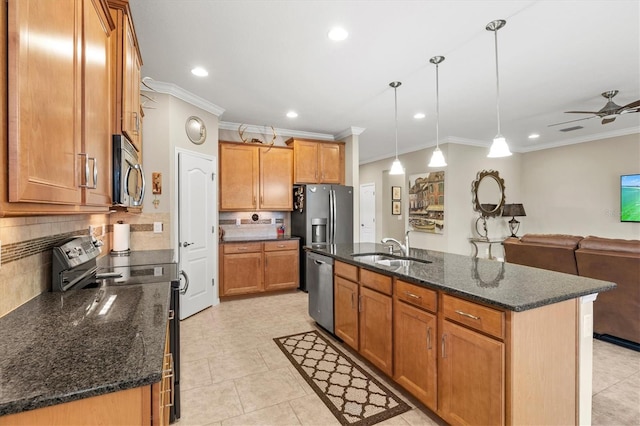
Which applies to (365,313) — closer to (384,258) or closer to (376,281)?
(376,281)

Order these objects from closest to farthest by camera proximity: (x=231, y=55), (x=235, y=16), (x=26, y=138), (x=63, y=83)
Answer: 1. (x=26, y=138)
2. (x=63, y=83)
3. (x=235, y=16)
4. (x=231, y=55)

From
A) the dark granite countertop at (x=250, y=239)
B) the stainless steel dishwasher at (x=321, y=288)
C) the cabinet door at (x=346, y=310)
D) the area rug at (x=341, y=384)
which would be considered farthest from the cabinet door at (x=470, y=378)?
the dark granite countertop at (x=250, y=239)

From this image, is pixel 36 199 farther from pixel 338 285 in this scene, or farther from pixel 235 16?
pixel 338 285

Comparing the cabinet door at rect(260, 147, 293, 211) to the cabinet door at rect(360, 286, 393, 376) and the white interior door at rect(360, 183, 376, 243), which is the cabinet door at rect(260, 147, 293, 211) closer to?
the cabinet door at rect(360, 286, 393, 376)

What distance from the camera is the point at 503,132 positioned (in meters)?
5.51

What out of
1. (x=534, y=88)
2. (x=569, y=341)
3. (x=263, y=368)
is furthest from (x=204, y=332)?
(x=534, y=88)

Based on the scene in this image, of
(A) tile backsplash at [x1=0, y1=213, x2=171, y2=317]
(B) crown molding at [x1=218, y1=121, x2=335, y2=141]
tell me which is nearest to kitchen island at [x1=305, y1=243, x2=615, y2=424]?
(A) tile backsplash at [x1=0, y1=213, x2=171, y2=317]

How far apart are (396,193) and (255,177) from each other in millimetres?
4094

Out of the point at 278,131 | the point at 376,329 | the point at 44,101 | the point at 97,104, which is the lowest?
the point at 376,329

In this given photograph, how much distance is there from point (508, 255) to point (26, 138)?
14.0ft

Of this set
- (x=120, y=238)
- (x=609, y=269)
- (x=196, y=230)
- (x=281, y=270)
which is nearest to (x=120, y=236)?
(x=120, y=238)

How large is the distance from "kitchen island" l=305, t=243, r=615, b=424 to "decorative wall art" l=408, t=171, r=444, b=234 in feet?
13.1

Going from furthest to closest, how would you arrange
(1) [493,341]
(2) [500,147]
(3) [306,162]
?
(3) [306,162] < (2) [500,147] < (1) [493,341]

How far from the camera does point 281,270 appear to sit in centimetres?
482
